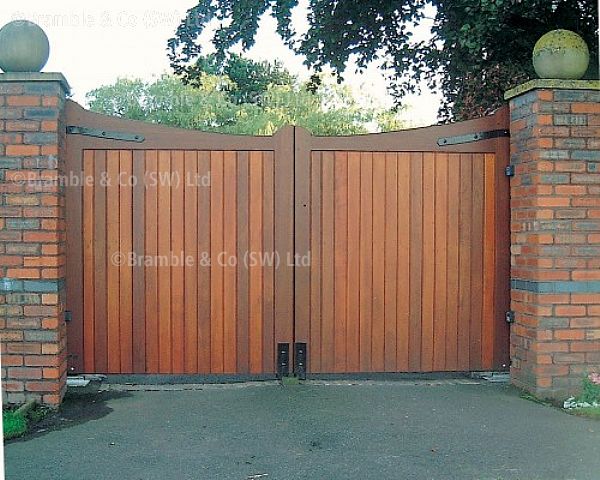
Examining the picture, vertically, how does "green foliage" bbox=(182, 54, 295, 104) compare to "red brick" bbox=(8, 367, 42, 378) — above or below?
above

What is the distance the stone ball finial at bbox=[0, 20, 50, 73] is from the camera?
5070 millimetres

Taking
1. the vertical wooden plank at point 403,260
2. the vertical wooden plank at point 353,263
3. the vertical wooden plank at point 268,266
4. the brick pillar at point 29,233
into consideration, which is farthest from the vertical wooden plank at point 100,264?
the vertical wooden plank at point 403,260

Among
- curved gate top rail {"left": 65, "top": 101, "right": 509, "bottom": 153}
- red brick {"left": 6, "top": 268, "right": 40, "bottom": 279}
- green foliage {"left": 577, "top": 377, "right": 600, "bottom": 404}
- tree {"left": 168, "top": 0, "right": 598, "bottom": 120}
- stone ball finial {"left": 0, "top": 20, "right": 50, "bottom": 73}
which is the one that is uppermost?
tree {"left": 168, "top": 0, "right": 598, "bottom": 120}

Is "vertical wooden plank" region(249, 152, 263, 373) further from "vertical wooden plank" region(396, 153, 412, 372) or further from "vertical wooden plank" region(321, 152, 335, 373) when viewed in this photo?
"vertical wooden plank" region(396, 153, 412, 372)

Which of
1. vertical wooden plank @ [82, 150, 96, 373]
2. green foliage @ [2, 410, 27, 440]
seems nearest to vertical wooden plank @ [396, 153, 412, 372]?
vertical wooden plank @ [82, 150, 96, 373]

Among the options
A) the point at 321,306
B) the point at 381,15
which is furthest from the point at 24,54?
the point at 381,15

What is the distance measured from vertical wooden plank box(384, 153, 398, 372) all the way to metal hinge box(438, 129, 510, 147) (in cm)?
39

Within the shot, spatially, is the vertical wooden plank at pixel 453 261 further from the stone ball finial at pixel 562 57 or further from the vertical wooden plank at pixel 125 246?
the vertical wooden plank at pixel 125 246

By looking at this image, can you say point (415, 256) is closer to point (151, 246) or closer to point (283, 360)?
point (283, 360)

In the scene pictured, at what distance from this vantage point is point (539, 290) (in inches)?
212

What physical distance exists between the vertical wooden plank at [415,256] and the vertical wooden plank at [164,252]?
1833mm

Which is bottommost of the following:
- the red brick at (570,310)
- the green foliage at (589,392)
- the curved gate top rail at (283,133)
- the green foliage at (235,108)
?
the green foliage at (589,392)

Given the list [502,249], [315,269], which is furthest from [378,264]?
[502,249]

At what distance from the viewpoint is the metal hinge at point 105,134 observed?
5.59 m
